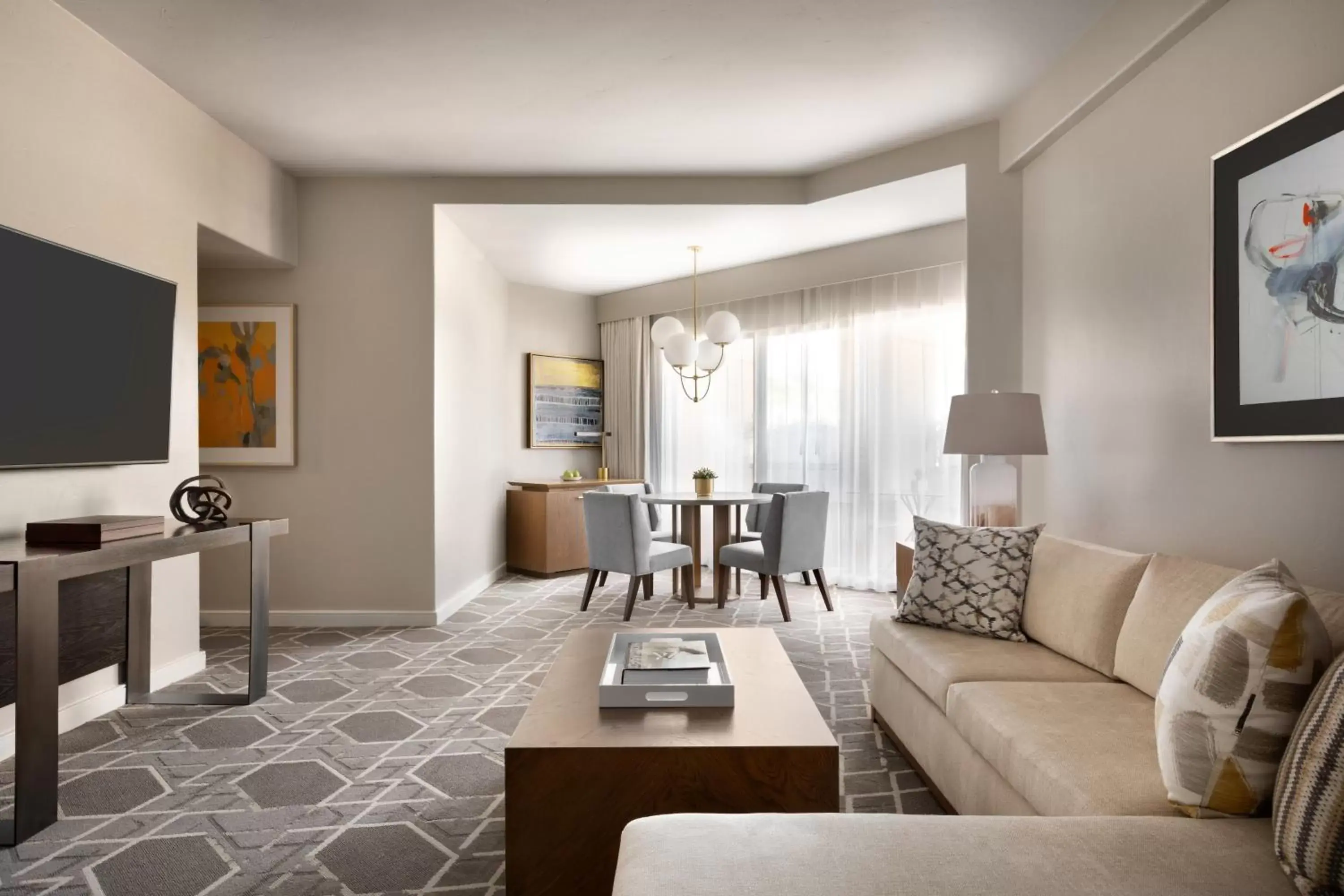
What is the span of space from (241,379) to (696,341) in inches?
126

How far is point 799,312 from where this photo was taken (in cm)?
631

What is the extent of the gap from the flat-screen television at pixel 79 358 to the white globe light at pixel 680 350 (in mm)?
3062

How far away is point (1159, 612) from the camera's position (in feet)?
6.93

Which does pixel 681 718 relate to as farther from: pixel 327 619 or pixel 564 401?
pixel 564 401

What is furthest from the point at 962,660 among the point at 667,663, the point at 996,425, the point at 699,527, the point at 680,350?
the point at 680,350

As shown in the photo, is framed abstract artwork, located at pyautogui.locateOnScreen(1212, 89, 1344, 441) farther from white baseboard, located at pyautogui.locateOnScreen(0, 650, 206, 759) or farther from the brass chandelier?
white baseboard, located at pyautogui.locateOnScreen(0, 650, 206, 759)

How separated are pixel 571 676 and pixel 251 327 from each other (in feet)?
11.8

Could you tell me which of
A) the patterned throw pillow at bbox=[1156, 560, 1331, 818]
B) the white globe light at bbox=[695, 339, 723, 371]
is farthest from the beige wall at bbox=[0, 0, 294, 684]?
the patterned throw pillow at bbox=[1156, 560, 1331, 818]

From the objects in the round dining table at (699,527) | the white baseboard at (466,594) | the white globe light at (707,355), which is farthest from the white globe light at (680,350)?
the white baseboard at (466,594)

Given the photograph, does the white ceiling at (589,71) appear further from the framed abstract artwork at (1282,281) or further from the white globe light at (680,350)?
the white globe light at (680,350)

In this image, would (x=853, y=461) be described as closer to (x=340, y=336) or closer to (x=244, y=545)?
(x=340, y=336)

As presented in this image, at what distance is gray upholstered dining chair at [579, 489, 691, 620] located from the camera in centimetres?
495

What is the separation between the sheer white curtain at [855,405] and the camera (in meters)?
5.38

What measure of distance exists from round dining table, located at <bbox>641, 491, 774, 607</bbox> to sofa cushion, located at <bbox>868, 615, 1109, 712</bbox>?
2.43 metres
